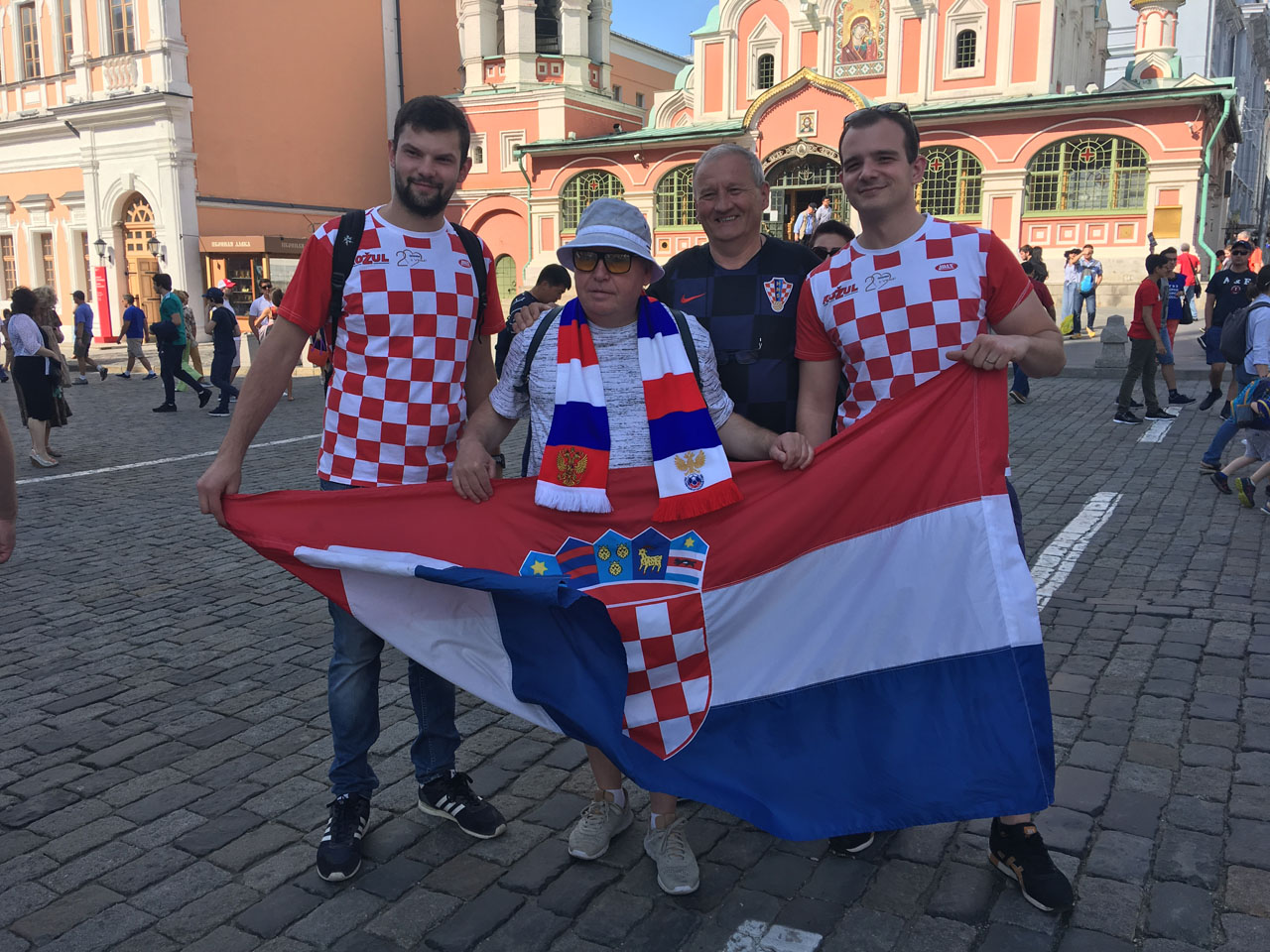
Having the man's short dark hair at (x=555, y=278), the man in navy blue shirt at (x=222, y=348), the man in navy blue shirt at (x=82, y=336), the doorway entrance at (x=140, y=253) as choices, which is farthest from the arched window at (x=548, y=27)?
the man's short dark hair at (x=555, y=278)

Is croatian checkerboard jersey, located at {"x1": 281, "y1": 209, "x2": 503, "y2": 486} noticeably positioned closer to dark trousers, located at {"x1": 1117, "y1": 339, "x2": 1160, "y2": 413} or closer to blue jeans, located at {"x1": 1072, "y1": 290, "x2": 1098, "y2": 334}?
dark trousers, located at {"x1": 1117, "y1": 339, "x2": 1160, "y2": 413}

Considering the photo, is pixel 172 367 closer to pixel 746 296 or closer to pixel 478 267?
pixel 478 267

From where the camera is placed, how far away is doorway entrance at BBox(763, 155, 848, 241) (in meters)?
33.3

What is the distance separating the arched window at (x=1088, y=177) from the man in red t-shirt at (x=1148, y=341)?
59.4ft

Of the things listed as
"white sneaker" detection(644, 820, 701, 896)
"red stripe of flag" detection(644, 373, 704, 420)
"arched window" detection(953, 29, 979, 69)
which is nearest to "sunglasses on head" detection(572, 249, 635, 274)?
"red stripe of flag" detection(644, 373, 704, 420)

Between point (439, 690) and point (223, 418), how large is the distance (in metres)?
13.3

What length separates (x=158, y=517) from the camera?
8648 millimetres

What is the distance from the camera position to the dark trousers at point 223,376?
15.9 meters

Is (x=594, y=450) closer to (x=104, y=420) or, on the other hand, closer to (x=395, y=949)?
(x=395, y=949)

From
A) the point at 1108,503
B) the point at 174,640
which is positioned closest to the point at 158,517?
the point at 174,640

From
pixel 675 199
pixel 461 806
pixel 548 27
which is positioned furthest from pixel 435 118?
pixel 548 27

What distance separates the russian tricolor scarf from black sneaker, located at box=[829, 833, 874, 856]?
4.05 ft

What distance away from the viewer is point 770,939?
2945mm

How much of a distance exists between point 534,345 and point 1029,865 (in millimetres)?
2248
